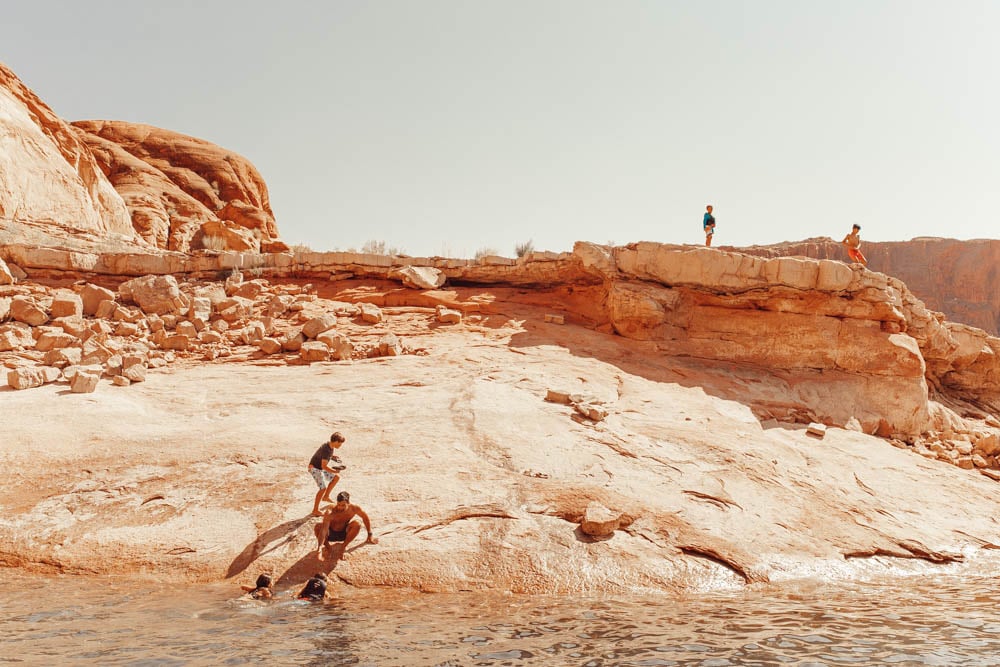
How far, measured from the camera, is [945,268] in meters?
37.7

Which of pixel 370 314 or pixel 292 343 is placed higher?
pixel 370 314

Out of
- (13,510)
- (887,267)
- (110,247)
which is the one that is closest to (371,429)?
(13,510)

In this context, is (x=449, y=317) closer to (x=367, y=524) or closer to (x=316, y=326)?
(x=316, y=326)

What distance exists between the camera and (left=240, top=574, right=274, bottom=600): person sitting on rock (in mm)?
5180

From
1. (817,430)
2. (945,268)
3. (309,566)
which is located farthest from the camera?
(945,268)

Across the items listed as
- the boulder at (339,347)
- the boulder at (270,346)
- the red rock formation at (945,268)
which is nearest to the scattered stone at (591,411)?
the boulder at (339,347)

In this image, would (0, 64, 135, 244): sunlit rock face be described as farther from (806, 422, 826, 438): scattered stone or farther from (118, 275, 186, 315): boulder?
(806, 422, 826, 438): scattered stone

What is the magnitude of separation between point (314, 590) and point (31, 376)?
5.14 meters

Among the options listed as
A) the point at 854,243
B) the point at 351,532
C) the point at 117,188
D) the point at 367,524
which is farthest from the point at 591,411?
the point at 117,188

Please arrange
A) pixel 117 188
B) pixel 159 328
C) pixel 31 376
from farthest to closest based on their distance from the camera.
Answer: pixel 117 188
pixel 159 328
pixel 31 376

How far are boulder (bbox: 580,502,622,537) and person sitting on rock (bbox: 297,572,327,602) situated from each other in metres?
2.24

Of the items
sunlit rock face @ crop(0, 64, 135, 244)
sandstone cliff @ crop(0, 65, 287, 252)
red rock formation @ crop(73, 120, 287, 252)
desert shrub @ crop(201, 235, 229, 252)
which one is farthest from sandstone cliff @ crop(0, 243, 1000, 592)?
red rock formation @ crop(73, 120, 287, 252)

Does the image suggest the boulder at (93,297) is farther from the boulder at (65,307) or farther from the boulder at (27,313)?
the boulder at (27,313)

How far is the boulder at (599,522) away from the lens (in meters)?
6.03
